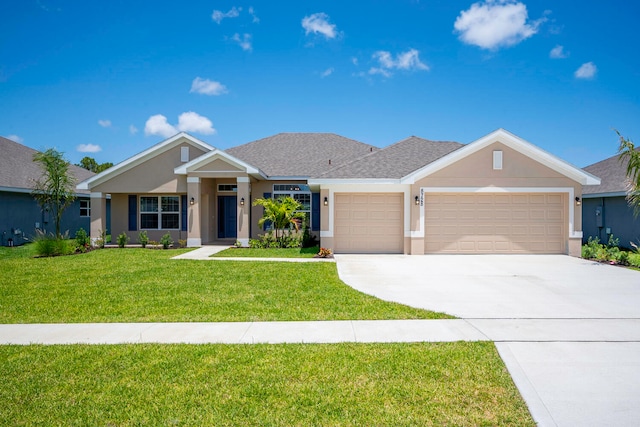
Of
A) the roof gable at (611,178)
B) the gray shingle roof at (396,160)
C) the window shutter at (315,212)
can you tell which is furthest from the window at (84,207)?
the roof gable at (611,178)

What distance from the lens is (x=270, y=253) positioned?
15078 millimetres

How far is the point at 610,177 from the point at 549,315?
15.7m

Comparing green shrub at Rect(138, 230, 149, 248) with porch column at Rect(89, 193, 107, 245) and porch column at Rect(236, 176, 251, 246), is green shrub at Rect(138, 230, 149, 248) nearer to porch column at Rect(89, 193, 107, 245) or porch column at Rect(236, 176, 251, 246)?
porch column at Rect(89, 193, 107, 245)

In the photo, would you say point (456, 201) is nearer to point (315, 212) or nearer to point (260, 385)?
point (315, 212)

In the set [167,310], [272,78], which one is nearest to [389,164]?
[272,78]

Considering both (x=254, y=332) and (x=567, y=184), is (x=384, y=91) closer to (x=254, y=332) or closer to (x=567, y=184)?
(x=567, y=184)

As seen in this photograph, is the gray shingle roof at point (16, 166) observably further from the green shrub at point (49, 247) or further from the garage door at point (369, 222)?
the garage door at point (369, 222)

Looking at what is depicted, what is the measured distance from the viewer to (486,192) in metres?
14.7

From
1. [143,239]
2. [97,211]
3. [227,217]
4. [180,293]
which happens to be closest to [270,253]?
[227,217]

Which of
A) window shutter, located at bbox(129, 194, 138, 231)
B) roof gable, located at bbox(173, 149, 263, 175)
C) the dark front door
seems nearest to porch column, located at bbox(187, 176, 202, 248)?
roof gable, located at bbox(173, 149, 263, 175)

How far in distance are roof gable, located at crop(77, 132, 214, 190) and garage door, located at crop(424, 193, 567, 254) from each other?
11.0 metres

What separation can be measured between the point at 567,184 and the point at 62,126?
2807 centimetres

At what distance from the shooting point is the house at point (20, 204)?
18484 mm

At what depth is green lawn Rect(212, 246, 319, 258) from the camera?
1449 cm
